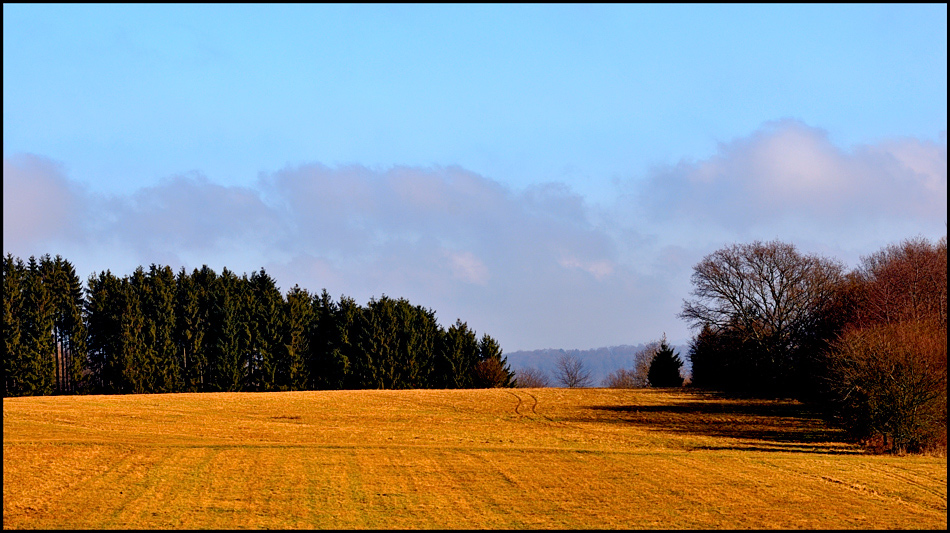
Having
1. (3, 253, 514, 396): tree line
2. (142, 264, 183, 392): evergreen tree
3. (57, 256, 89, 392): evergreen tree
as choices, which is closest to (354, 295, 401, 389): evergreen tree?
(3, 253, 514, 396): tree line

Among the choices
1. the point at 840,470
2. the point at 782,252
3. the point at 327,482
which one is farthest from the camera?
the point at 782,252

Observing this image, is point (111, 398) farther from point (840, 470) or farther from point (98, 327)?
point (840, 470)

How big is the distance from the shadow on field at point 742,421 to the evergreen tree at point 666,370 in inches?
650

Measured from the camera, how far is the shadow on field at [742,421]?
32.3 metres

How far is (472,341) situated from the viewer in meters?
74.9

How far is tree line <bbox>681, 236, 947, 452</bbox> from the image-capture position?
28328 mm

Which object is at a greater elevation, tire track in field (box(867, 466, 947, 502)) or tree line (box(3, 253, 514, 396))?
tree line (box(3, 253, 514, 396))

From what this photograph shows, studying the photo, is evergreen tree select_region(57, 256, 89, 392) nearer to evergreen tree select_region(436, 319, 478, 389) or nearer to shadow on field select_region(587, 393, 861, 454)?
evergreen tree select_region(436, 319, 478, 389)

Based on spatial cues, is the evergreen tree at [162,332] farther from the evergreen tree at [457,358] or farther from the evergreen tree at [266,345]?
the evergreen tree at [457,358]

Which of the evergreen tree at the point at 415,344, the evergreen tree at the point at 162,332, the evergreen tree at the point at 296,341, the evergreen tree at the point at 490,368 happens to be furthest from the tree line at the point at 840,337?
the evergreen tree at the point at 162,332

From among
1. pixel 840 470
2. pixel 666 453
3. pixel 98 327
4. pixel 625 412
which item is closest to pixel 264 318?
pixel 98 327

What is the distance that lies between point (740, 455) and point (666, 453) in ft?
8.89

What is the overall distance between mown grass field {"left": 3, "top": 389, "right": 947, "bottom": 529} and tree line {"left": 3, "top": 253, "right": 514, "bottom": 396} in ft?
74.6

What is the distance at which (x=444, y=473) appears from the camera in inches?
881
